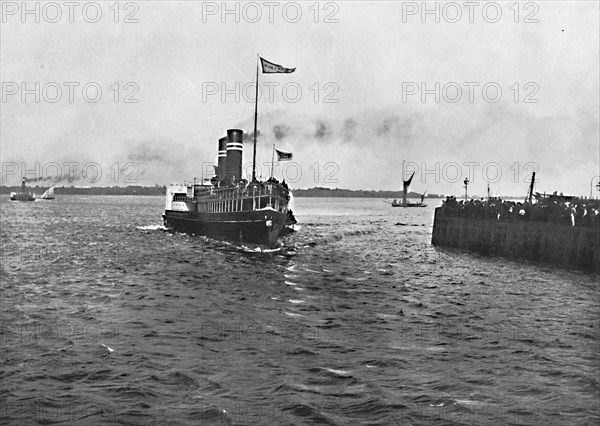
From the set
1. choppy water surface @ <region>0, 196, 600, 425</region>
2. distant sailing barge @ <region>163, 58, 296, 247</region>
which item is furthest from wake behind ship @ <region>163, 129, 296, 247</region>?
choppy water surface @ <region>0, 196, 600, 425</region>

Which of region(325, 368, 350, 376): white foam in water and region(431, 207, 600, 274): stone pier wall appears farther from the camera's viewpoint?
region(431, 207, 600, 274): stone pier wall

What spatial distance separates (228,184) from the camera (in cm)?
5441

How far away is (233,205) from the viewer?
4888 cm

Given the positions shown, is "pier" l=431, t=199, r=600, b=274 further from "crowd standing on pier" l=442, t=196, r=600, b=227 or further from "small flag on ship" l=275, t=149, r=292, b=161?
"small flag on ship" l=275, t=149, r=292, b=161

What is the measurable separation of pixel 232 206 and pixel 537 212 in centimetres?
Answer: 2531

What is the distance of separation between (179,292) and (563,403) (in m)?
17.2

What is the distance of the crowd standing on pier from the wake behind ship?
14794mm

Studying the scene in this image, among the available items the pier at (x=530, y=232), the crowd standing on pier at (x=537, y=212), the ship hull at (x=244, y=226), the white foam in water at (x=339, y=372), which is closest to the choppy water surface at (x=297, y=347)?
the white foam in water at (x=339, y=372)

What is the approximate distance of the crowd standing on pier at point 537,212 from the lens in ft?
105

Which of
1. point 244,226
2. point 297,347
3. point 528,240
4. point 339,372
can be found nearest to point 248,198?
point 244,226

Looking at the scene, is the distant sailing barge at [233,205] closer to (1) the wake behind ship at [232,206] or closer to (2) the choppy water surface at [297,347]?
(1) the wake behind ship at [232,206]

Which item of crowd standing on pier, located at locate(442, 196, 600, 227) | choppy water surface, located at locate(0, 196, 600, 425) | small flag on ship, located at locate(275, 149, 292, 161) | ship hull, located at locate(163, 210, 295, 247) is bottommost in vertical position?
choppy water surface, located at locate(0, 196, 600, 425)

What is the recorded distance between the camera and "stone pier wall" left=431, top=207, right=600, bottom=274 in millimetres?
31095

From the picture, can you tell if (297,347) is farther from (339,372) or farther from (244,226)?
(244,226)
